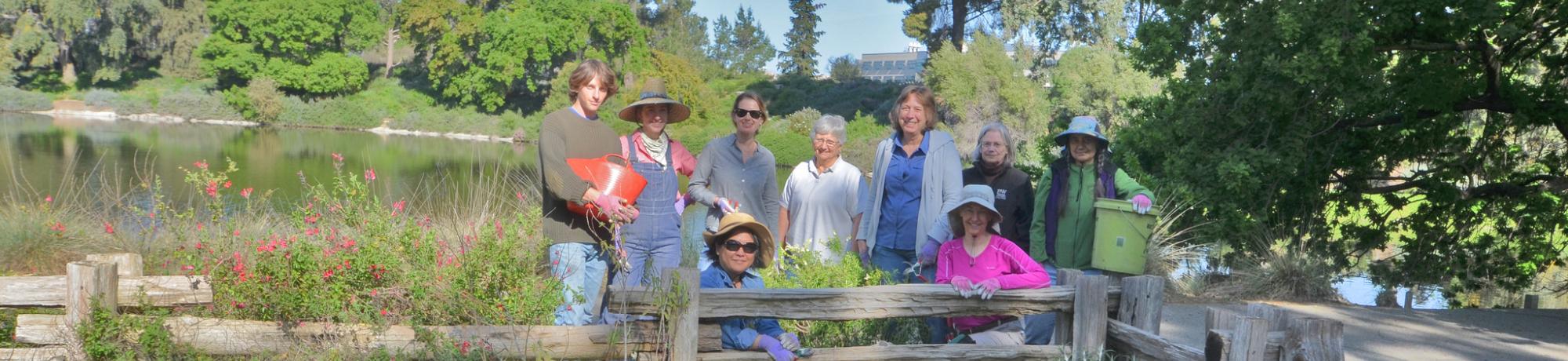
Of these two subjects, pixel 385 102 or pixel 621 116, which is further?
pixel 385 102

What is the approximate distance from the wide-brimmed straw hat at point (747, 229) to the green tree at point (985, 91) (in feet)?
101

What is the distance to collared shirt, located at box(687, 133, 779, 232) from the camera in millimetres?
5430

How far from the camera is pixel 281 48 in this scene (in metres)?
49.0

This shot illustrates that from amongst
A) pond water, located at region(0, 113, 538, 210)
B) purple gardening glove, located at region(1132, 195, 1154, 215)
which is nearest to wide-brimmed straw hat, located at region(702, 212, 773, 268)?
purple gardening glove, located at region(1132, 195, 1154, 215)

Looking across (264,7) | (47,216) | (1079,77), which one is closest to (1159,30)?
(47,216)

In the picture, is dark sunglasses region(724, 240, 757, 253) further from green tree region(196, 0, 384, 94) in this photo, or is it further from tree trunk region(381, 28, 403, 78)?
tree trunk region(381, 28, 403, 78)

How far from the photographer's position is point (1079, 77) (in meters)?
34.3

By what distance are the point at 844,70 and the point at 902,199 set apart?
4599 centimetres

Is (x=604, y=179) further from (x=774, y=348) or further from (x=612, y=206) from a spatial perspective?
(x=774, y=348)

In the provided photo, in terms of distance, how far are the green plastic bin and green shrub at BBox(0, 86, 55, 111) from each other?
50.5 metres

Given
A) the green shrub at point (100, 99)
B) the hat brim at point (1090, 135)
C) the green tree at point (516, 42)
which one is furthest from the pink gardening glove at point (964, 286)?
the green shrub at point (100, 99)

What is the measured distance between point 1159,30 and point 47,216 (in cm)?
914

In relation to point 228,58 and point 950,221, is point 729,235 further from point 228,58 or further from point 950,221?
point 228,58

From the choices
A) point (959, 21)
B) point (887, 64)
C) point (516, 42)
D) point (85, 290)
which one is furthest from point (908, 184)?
point (887, 64)
